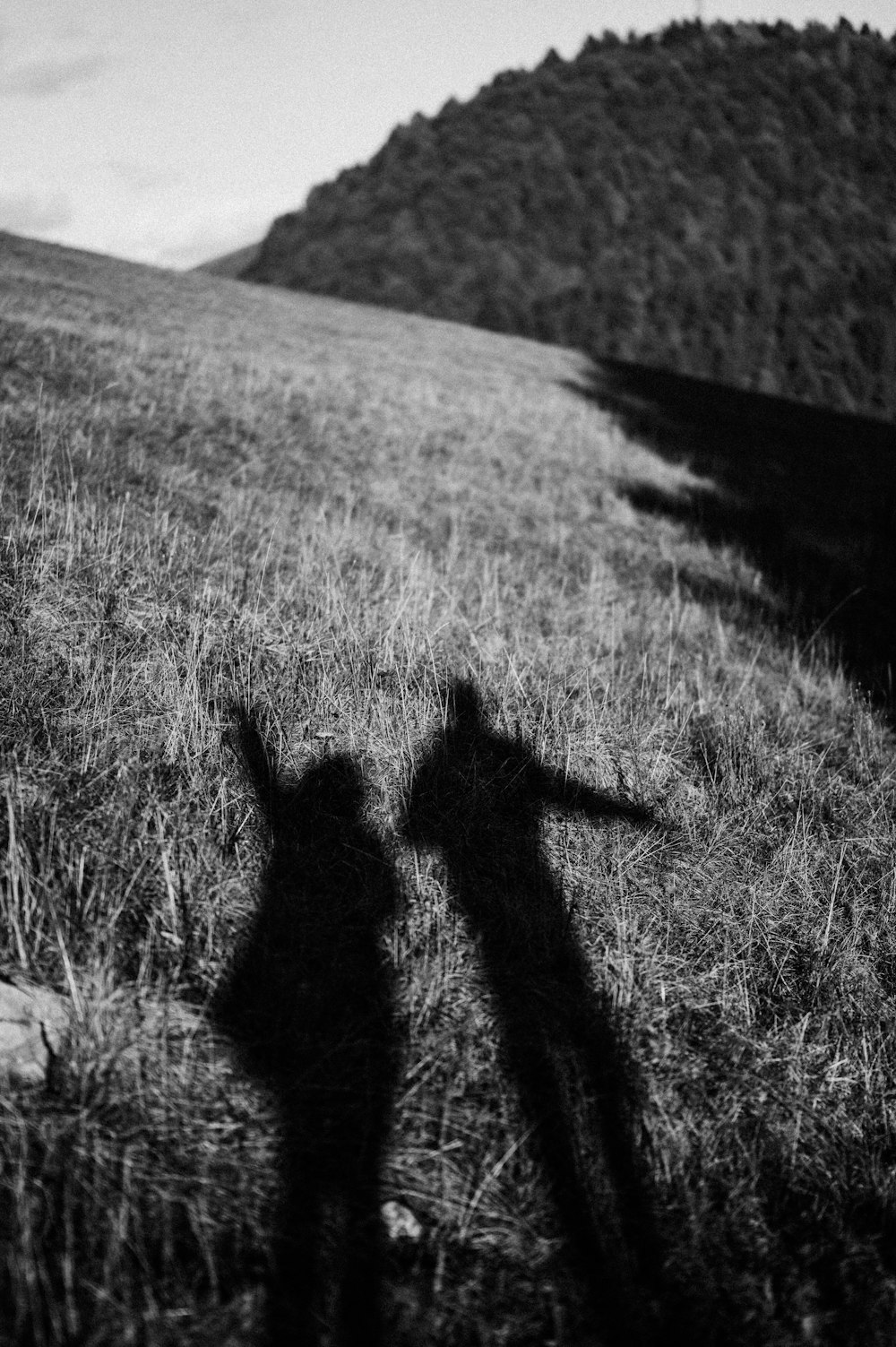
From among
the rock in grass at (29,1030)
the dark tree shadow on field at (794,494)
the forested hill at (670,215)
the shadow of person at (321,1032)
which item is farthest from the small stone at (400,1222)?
the forested hill at (670,215)

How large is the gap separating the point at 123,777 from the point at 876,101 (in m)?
30.8

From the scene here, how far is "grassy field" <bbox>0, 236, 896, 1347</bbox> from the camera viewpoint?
Answer: 4.73 ft

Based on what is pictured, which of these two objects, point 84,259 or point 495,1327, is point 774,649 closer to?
point 495,1327

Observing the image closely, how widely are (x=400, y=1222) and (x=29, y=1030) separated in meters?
0.84

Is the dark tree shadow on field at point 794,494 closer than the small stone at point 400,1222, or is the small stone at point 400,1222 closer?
the small stone at point 400,1222

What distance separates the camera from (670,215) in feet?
77.4

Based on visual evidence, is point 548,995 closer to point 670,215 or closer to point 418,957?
point 418,957

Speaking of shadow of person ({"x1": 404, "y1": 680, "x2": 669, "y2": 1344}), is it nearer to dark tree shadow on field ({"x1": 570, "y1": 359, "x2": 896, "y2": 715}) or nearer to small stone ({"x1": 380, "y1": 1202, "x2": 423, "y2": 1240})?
small stone ({"x1": 380, "y1": 1202, "x2": 423, "y2": 1240})

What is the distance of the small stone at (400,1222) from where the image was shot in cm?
149

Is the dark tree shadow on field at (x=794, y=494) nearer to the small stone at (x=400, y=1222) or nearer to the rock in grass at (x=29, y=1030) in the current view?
the small stone at (x=400, y=1222)

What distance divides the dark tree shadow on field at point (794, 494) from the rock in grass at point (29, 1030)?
4018mm

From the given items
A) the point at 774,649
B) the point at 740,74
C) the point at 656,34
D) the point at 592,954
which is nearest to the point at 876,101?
the point at 740,74

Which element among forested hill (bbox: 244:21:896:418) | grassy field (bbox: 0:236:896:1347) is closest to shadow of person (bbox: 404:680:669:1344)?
grassy field (bbox: 0:236:896:1347)

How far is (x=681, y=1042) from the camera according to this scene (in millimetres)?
1932
